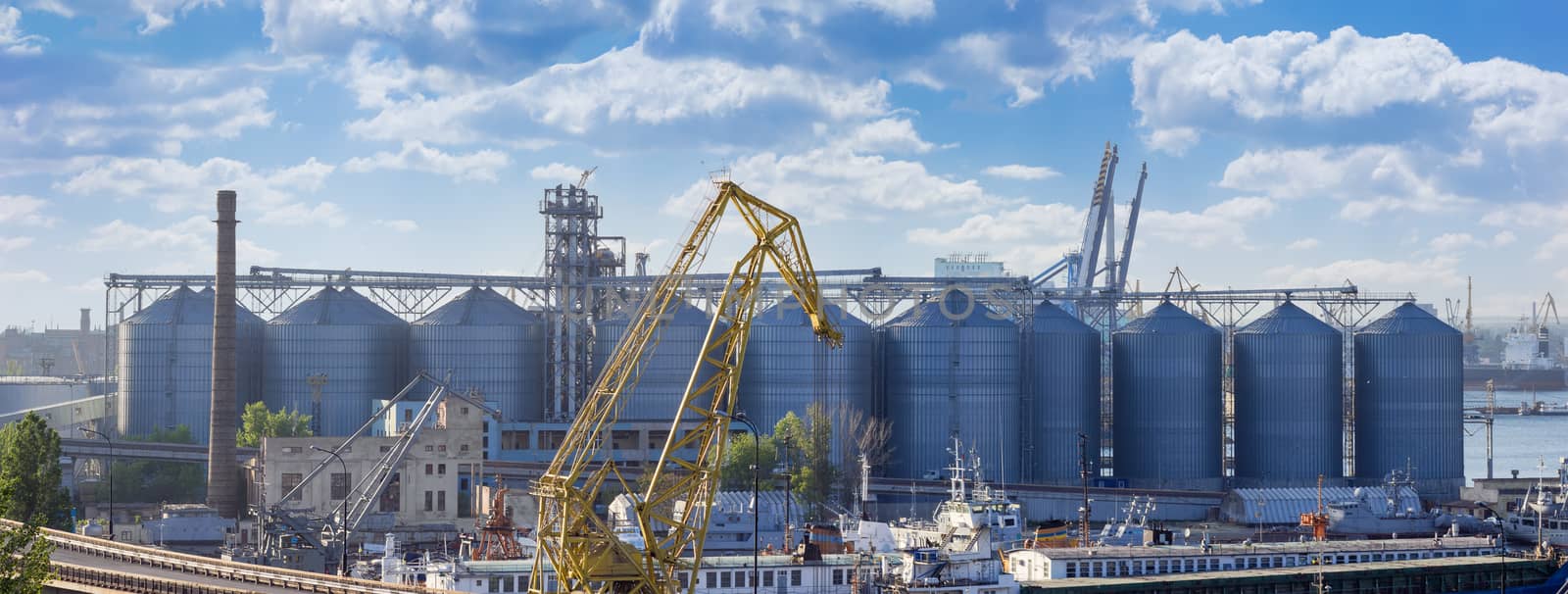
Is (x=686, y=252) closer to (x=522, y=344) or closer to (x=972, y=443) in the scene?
(x=972, y=443)

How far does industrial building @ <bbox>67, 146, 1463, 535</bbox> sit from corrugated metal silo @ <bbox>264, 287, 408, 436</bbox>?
16cm

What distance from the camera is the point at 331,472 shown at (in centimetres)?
10862

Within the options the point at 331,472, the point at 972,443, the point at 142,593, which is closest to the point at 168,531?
the point at 331,472

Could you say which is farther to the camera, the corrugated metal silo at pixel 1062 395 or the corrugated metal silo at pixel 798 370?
the corrugated metal silo at pixel 1062 395

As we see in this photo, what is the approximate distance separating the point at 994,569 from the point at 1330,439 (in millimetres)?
74162

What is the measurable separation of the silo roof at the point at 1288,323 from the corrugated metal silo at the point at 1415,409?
4339mm

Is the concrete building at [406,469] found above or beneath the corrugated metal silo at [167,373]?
beneath

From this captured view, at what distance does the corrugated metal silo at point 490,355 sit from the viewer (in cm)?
14562

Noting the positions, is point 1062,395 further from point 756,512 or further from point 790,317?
point 756,512

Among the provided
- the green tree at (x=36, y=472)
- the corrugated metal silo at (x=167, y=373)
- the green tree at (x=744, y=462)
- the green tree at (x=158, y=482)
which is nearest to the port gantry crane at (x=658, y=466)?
the green tree at (x=36, y=472)

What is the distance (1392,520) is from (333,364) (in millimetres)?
79170

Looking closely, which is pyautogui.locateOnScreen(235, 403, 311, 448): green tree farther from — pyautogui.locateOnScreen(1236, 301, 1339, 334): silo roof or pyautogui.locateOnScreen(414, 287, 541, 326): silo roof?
pyautogui.locateOnScreen(1236, 301, 1339, 334): silo roof

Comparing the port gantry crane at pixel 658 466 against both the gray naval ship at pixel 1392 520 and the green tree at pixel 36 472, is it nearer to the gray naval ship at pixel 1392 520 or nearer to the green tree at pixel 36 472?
the green tree at pixel 36 472

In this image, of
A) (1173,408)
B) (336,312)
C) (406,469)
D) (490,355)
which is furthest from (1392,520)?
(336,312)
